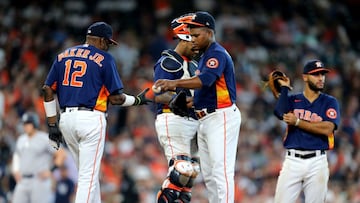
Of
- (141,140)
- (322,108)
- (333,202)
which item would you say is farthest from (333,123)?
(141,140)

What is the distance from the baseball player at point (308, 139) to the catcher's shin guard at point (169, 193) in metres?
1.42

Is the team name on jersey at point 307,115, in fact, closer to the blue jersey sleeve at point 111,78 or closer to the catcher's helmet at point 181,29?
the catcher's helmet at point 181,29

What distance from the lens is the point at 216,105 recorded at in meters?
9.70

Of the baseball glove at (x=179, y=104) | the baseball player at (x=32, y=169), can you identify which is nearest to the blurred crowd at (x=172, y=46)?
the baseball player at (x=32, y=169)

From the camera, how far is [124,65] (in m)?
19.5

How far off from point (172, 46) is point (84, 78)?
998cm

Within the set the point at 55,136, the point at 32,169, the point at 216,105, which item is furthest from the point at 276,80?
the point at 32,169

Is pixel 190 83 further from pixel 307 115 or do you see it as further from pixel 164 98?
pixel 307 115

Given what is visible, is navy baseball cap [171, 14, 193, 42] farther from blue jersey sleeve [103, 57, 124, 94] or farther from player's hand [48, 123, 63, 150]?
player's hand [48, 123, 63, 150]

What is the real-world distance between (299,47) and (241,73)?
6.87 feet

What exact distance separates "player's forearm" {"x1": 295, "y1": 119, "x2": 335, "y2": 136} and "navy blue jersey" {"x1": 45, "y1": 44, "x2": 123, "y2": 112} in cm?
207

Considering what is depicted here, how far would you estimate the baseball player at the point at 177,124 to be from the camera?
32.2ft

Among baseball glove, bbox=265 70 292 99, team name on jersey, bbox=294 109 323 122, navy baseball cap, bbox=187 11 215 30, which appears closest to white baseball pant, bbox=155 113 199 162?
navy baseball cap, bbox=187 11 215 30

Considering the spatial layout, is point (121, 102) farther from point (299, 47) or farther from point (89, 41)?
point (299, 47)
